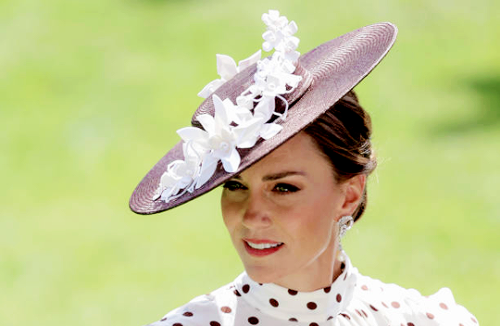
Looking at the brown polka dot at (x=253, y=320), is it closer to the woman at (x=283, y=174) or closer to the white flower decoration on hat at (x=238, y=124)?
the woman at (x=283, y=174)

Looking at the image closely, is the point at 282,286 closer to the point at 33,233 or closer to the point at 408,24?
the point at 33,233

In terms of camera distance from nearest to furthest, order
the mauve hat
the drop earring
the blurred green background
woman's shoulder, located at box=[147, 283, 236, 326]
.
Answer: the mauve hat < woman's shoulder, located at box=[147, 283, 236, 326] < the drop earring < the blurred green background

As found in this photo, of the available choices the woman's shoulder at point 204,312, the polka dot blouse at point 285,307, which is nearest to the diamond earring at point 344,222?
the polka dot blouse at point 285,307

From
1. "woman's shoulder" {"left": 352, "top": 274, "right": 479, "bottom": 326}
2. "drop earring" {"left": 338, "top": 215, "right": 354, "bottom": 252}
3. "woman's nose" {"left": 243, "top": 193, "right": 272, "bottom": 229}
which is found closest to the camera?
"woman's nose" {"left": 243, "top": 193, "right": 272, "bottom": 229}

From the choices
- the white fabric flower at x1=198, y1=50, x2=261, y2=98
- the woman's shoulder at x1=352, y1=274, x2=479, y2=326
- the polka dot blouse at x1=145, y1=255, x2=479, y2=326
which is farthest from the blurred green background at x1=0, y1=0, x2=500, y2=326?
the white fabric flower at x1=198, y1=50, x2=261, y2=98

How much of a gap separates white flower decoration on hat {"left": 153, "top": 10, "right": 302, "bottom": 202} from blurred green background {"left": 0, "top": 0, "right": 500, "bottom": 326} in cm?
260

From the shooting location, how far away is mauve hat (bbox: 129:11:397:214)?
2.08 m

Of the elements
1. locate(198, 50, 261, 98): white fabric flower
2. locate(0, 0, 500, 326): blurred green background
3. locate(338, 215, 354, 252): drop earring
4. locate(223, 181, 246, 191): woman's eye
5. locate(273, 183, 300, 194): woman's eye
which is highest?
locate(0, 0, 500, 326): blurred green background

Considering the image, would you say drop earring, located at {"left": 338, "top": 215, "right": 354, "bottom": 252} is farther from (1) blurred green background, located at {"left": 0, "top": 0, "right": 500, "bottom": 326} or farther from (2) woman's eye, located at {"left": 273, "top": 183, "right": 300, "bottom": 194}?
(1) blurred green background, located at {"left": 0, "top": 0, "right": 500, "bottom": 326}

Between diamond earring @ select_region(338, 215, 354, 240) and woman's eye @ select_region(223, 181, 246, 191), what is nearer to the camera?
woman's eye @ select_region(223, 181, 246, 191)

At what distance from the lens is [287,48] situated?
2.27m

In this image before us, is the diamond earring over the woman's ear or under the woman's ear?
under

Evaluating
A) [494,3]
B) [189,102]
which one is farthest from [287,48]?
[494,3]

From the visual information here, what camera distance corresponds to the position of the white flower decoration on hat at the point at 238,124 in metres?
2.09
